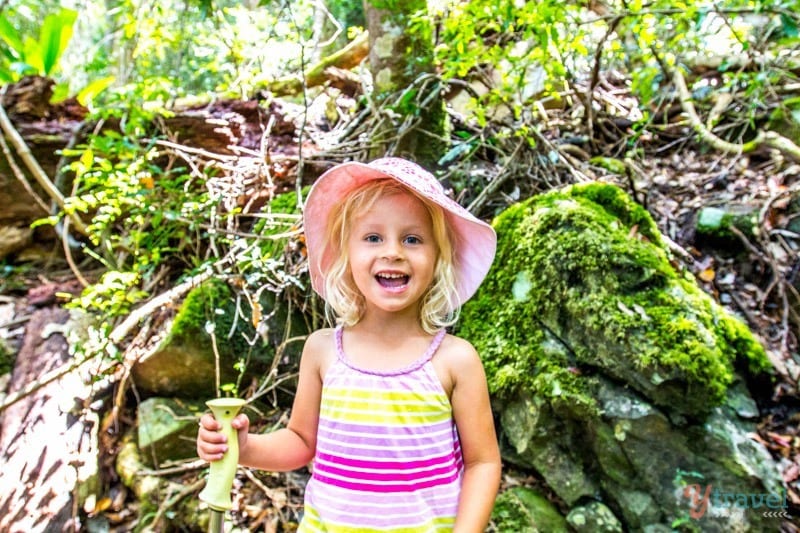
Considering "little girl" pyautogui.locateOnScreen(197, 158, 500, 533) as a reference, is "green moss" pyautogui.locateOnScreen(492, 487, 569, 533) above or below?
below

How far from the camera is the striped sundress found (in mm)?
1382

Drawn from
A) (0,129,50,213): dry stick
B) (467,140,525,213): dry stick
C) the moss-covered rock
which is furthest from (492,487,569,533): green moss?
(0,129,50,213): dry stick

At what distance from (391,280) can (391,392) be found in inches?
12.8

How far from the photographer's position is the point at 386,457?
4.61ft

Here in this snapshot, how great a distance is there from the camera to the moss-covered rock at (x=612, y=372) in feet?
7.36

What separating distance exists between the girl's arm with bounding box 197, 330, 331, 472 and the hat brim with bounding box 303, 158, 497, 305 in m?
0.23

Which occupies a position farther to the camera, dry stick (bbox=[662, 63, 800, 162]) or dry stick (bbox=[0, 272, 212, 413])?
dry stick (bbox=[662, 63, 800, 162])

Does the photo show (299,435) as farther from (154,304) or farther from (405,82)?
(405,82)

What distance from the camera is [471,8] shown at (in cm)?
294

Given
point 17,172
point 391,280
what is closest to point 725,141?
point 391,280

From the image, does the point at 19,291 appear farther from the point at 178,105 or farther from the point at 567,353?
the point at 567,353

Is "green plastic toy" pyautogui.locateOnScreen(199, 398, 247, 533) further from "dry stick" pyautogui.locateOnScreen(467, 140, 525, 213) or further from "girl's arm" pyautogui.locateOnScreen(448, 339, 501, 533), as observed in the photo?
"dry stick" pyautogui.locateOnScreen(467, 140, 525, 213)

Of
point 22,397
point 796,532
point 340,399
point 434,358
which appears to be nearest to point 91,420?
point 22,397

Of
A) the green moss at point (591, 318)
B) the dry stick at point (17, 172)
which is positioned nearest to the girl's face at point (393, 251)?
the green moss at point (591, 318)
